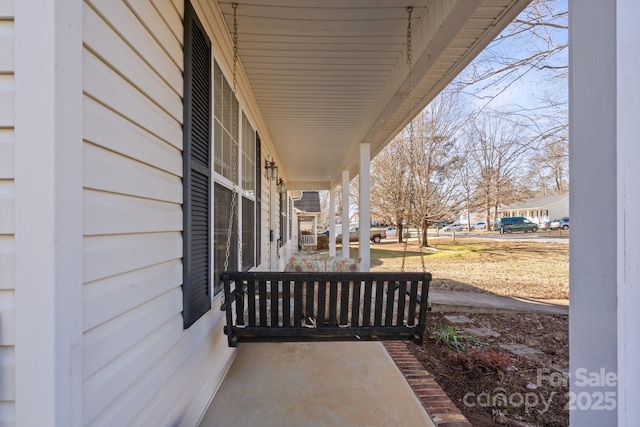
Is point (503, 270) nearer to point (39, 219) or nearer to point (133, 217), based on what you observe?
point (133, 217)

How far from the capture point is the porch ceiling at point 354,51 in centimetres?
221

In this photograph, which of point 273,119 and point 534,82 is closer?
point 273,119

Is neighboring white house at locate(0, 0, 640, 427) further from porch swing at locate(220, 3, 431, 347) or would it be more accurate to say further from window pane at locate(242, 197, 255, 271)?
window pane at locate(242, 197, 255, 271)

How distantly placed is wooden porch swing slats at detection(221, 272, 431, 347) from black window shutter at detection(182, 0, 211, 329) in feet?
0.68

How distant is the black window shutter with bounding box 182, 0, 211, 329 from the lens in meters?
1.79

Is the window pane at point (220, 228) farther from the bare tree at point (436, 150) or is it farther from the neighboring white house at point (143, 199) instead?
the bare tree at point (436, 150)

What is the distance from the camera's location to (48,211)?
2.83ft

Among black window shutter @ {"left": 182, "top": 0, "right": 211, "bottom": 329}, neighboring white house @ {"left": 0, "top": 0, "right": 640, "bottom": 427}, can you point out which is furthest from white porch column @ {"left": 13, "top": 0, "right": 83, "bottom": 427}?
black window shutter @ {"left": 182, "top": 0, "right": 211, "bottom": 329}

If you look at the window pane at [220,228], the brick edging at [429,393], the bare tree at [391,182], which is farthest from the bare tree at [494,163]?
the window pane at [220,228]

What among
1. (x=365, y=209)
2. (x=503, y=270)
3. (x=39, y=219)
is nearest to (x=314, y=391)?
(x=39, y=219)
